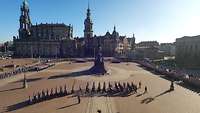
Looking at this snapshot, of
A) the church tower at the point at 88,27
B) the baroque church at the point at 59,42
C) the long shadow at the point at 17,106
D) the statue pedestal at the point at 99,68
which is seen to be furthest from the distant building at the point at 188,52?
the long shadow at the point at 17,106

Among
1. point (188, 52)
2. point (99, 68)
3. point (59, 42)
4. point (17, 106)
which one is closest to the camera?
point (17, 106)

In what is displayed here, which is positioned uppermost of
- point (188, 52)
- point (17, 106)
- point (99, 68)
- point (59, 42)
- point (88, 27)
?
point (88, 27)

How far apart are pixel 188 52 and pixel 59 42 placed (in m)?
64.7

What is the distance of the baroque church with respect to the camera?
438ft

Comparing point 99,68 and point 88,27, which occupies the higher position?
point 88,27

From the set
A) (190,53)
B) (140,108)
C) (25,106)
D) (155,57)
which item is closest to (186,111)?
(140,108)

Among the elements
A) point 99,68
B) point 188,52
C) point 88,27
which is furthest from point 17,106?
point 88,27

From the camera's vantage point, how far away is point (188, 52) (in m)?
98.1

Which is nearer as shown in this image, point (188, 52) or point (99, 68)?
point (99, 68)

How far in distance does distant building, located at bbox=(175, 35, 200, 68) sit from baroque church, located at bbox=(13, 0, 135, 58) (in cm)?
3733

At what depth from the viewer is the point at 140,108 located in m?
29.9

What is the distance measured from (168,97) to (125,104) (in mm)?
7536

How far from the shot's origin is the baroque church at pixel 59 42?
→ 134m

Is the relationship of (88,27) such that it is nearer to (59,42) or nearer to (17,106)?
(59,42)
